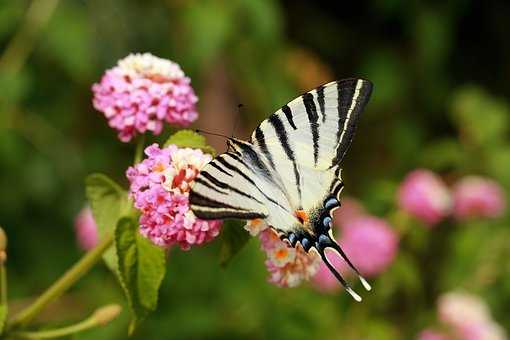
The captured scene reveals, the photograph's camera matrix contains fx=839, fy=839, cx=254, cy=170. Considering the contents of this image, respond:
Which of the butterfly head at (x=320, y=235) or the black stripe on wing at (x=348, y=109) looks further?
the black stripe on wing at (x=348, y=109)

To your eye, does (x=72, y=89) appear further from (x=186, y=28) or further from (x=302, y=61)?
(x=302, y=61)

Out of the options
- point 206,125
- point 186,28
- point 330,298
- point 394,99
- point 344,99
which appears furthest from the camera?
point 394,99

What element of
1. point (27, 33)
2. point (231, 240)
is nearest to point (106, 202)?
point (231, 240)

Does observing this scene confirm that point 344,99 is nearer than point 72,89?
Yes

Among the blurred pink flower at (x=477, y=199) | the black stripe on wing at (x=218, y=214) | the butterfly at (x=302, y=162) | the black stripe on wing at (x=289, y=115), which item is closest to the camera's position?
the black stripe on wing at (x=218, y=214)

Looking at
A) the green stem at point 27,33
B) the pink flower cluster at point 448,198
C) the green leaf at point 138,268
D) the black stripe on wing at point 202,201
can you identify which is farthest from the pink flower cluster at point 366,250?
the black stripe on wing at point 202,201

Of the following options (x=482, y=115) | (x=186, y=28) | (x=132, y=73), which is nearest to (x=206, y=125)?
(x=186, y=28)

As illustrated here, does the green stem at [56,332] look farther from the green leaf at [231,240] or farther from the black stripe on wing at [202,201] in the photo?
the black stripe on wing at [202,201]
